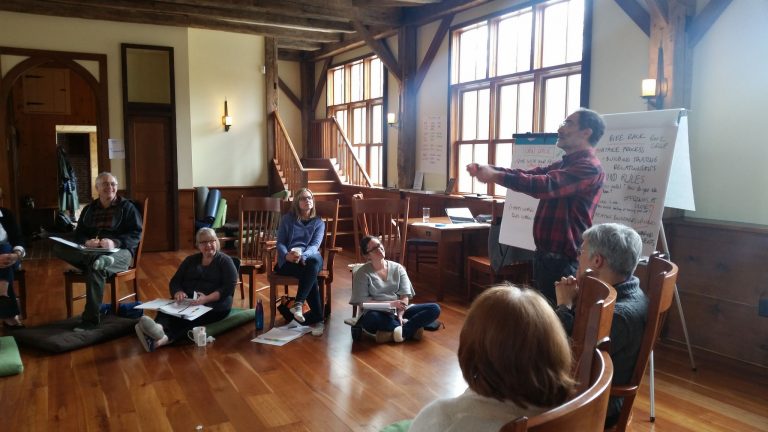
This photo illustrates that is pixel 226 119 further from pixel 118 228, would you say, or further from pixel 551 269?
pixel 551 269

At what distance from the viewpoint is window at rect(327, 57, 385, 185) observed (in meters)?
8.83

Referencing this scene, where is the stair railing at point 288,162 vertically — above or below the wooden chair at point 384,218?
above

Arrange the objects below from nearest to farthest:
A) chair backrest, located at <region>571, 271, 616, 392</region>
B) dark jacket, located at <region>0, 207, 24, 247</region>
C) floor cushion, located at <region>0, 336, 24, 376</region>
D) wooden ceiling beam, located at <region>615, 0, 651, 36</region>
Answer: chair backrest, located at <region>571, 271, 616, 392</region> < floor cushion, located at <region>0, 336, 24, 376</region> < dark jacket, located at <region>0, 207, 24, 247</region> < wooden ceiling beam, located at <region>615, 0, 651, 36</region>

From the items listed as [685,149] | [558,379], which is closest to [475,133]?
[685,149]

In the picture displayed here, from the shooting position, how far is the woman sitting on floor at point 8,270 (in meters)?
4.12

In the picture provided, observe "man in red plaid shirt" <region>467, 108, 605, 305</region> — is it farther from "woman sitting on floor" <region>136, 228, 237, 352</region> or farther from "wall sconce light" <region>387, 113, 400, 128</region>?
"wall sconce light" <region>387, 113, 400, 128</region>

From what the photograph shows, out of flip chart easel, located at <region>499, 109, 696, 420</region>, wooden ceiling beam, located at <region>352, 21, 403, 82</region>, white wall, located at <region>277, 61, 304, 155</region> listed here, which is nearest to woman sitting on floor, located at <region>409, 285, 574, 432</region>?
flip chart easel, located at <region>499, 109, 696, 420</region>

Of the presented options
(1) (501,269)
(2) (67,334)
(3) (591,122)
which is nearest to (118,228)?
(2) (67,334)

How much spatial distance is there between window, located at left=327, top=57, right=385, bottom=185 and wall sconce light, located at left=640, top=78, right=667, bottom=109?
15.0ft

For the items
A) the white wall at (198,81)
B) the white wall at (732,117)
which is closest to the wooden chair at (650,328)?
the white wall at (732,117)

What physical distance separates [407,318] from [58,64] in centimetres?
570

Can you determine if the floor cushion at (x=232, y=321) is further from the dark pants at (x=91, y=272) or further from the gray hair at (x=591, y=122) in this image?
the gray hair at (x=591, y=122)

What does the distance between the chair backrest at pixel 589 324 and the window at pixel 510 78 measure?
4.00 metres

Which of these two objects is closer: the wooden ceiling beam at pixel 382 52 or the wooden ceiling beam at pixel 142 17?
the wooden ceiling beam at pixel 142 17
